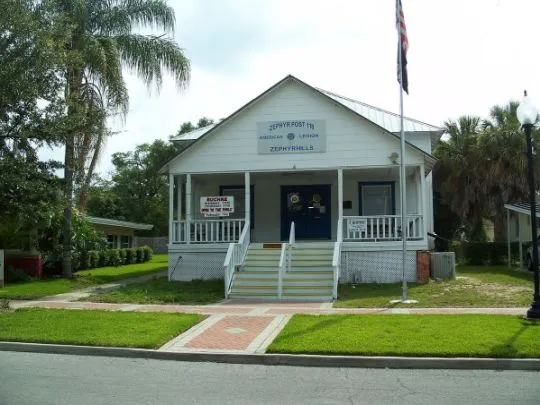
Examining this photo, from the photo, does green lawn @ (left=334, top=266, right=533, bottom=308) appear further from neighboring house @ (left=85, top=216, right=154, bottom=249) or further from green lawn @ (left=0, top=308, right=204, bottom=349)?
neighboring house @ (left=85, top=216, right=154, bottom=249)

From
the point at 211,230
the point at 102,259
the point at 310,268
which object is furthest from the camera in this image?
the point at 102,259

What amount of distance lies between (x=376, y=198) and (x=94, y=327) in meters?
12.7

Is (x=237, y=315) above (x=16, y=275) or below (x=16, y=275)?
below

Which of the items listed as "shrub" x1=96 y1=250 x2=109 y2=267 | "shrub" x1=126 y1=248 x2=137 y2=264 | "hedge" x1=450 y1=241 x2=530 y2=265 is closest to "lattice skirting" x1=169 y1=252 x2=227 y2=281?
"shrub" x1=96 y1=250 x2=109 y2=267

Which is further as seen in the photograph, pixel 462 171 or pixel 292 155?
pixel 462 171

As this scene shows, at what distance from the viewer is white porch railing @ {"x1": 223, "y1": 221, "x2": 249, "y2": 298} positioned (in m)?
15.4

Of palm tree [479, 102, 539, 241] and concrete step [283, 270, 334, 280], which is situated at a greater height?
palm tree [479, 102, 539, 241]

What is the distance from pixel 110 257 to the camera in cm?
2917

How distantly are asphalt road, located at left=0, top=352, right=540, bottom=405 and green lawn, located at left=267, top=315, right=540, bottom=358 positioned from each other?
19.4 inches

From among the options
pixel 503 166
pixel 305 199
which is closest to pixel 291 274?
pixel 305 199

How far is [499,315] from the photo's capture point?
1112 cm

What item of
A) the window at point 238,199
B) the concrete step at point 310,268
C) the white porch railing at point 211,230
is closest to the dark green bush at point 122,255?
the window at point 238,199

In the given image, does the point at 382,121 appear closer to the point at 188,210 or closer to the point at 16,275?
the point at 188,210

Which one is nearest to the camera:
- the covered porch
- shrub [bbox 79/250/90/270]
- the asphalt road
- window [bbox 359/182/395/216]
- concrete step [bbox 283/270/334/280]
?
the asphalt road
